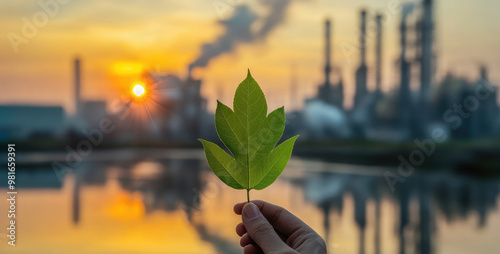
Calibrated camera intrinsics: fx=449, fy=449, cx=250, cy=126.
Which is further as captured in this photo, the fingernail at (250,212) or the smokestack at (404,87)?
the smokestack at (404,87)

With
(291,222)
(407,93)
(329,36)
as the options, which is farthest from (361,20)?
(291,222)

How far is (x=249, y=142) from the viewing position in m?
0.38

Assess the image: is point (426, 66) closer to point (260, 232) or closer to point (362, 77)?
point (362, 77)

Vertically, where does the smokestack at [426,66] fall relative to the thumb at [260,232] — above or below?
above

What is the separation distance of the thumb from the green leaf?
0.15 metres

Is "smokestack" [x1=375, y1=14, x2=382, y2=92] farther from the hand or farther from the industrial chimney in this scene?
the hand

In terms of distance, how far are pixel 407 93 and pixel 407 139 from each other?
1.05 metres

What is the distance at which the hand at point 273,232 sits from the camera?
0.53 m

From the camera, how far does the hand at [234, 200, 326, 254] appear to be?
1.74 ft

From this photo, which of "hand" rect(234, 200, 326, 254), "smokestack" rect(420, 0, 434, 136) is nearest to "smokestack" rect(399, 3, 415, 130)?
"smokestack" rect(420, 0, 434, 136)

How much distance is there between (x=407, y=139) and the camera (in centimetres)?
991

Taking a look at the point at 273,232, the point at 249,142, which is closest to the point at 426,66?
the point at 273,232

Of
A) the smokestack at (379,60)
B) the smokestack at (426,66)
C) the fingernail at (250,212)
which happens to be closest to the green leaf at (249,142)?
the fingernail at (250,212)

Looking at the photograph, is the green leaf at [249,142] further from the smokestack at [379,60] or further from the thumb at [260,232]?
the smokestack at [379,60]
